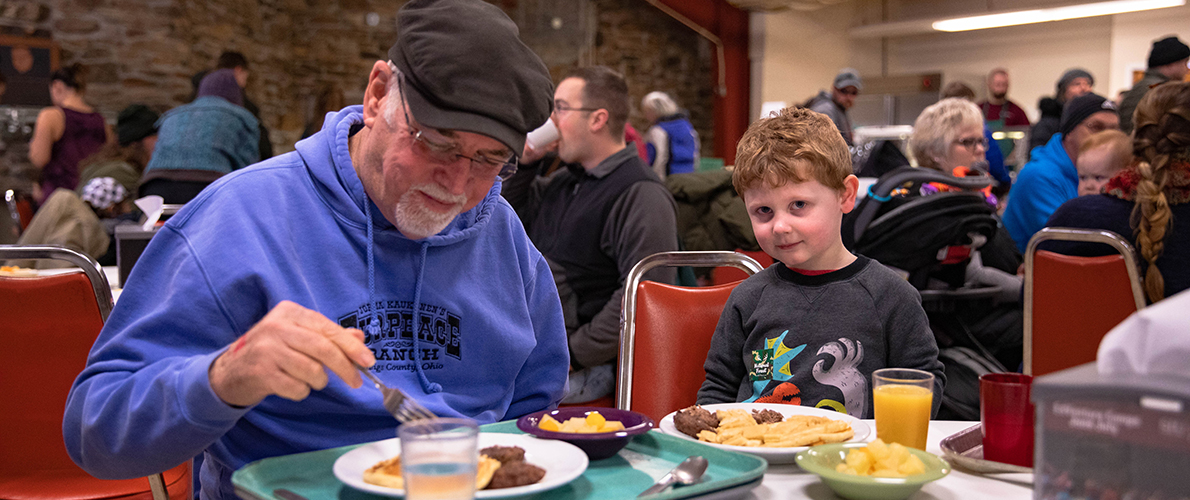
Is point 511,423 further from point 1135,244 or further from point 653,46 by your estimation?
point 653,46

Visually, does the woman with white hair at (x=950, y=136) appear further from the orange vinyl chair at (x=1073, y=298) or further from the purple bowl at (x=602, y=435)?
the purple bowl at (x=602, y=435)

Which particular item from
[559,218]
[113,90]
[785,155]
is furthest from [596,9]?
[785,155]

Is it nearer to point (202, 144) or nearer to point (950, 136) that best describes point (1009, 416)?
point (950, 136)

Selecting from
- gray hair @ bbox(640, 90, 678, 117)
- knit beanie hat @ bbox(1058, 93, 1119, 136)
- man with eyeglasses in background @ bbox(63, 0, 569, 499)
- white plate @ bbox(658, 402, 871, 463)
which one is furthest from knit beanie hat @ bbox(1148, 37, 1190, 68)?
man with eyeglasses in background @ bbox(63, 0, 569, 499)

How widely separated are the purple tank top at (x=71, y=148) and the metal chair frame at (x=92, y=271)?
186 inches

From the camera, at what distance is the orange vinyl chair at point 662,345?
1.71 meters

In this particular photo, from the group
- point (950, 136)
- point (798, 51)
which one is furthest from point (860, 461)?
point (798, 51)

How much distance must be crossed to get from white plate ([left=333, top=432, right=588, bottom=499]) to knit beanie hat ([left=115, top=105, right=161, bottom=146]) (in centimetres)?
495

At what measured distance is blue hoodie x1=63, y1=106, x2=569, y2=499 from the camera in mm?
972

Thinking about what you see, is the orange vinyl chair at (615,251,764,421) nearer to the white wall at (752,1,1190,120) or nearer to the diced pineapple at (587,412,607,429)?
the diced pineapple at (587,412,607,429)

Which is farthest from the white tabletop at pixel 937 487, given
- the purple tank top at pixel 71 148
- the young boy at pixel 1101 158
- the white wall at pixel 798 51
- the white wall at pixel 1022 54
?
the white wall at pixel 1022 54

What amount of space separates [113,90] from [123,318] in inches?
269

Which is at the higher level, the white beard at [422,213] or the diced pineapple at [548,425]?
the white beard at [422,213]

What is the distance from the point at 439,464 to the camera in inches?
28.3
